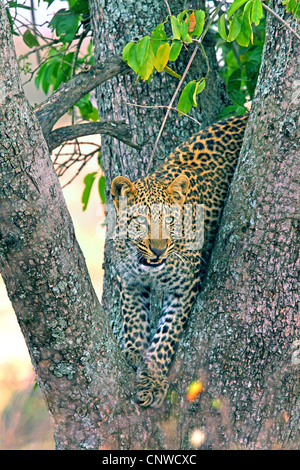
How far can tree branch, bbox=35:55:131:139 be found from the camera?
4.02m

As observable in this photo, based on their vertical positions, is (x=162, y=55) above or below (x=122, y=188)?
above

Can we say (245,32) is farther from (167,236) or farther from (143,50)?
(167,236)

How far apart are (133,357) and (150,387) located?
27.0 inches

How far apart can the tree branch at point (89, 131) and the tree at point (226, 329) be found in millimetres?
183

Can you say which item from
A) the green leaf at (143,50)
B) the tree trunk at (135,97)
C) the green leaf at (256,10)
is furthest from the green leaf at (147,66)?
the tree trunk at (135,97)

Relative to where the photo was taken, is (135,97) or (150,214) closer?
(150,214)

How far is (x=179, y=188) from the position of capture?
180 inches

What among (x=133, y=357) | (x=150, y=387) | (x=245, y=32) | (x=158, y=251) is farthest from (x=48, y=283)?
(x=245, y=32)

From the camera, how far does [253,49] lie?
223 inches

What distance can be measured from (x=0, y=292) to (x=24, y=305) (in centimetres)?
1045

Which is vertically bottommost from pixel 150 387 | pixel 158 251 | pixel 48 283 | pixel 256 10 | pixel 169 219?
pixel 150 387

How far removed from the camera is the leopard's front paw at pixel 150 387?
387cm

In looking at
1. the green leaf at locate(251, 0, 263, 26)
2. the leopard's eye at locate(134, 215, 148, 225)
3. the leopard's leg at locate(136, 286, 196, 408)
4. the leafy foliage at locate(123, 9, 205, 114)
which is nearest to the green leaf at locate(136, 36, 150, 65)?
the leafy foliage at locate(123, 9, 205, 114)

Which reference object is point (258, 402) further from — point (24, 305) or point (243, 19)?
point (243, 19)
